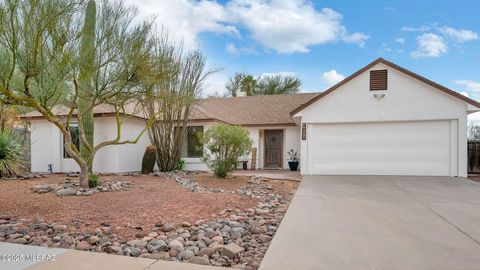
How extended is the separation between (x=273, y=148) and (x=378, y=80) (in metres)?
6.88

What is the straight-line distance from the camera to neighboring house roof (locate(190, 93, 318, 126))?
16422 mm

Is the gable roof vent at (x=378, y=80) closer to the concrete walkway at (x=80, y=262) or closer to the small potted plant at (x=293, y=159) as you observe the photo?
the small potted plant at (x=293, y=159)

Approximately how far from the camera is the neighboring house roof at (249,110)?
15.2 meters

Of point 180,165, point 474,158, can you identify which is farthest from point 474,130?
point 180,165

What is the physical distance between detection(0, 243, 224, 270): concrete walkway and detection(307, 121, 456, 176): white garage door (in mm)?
10175

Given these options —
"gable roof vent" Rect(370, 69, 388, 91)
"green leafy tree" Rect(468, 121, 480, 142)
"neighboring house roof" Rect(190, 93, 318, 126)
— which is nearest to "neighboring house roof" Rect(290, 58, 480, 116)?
"gable roof vent" Rect(370, 69, 388, 91)

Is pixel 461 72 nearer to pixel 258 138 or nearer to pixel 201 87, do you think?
pixel 258 138

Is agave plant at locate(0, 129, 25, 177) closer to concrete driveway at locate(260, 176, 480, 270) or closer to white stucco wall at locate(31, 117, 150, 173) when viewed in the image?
white stucco wall at locate(31, 117, 150, 173)

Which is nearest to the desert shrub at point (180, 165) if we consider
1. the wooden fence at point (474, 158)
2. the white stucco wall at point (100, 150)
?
the white stucco wall at point (100, 150)

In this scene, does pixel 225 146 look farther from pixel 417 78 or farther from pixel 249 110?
pixel 417 78

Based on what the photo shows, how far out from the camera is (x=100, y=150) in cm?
1320

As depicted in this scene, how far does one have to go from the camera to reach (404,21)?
12438mm

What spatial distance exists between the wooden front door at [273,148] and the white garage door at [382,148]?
4.01 metres

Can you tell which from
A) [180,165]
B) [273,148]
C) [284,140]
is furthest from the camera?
[273,148]
